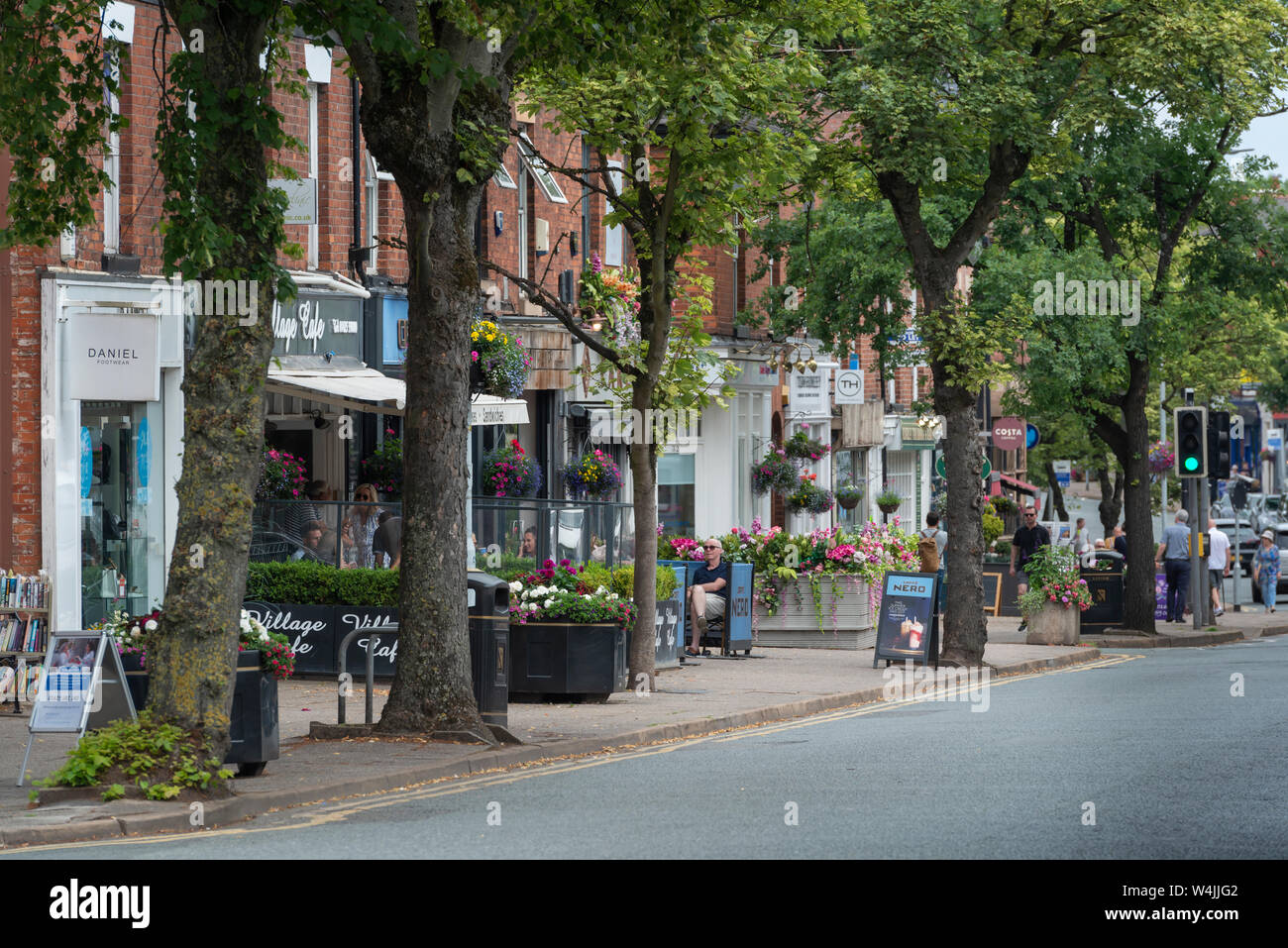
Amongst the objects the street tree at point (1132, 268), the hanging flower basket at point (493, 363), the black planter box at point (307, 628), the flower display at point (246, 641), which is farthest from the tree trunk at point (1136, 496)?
the flower display at point (246, 641)

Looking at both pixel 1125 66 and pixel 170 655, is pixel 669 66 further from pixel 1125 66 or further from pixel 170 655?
pixel 1125 66

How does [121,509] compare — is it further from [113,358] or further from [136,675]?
[136,675]

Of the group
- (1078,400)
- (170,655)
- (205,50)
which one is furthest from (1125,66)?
(170,655)

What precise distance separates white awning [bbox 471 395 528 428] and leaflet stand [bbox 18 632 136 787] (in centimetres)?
1093

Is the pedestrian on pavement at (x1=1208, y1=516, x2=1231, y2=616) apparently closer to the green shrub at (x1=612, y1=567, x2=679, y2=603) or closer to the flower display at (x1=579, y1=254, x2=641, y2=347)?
the flower display at (x1=579, y1=254, x2=641, y2=347)

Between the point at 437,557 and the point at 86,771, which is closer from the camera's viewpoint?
the point at 86,771

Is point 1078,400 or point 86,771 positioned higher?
point 1078,400

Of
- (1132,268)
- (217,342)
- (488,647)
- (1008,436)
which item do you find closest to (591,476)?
(1132,268)

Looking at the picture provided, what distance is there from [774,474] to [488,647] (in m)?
20.7

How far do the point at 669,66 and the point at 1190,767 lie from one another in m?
7.19

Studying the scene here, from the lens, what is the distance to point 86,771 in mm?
11070

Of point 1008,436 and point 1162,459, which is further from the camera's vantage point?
point 1162,459

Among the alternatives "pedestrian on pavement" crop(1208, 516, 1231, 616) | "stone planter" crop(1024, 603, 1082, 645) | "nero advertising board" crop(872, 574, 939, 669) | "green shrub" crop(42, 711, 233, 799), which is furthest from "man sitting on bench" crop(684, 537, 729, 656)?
"pedestrian on pavement" crop(1208, 516, 1231, 616)

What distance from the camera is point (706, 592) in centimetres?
2352
